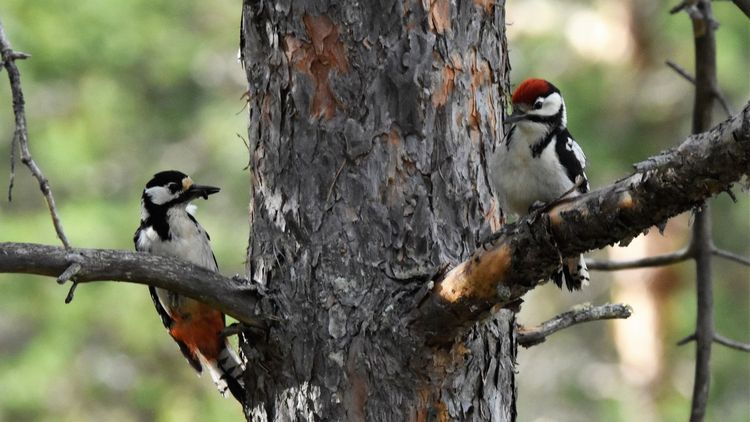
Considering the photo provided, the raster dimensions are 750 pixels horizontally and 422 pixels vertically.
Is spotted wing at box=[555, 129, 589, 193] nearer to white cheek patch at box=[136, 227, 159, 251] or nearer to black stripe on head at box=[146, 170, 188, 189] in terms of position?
black stripe on head at box=[146, 170, 188, 189]

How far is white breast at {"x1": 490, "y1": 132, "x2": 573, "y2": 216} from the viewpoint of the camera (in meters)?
3.35

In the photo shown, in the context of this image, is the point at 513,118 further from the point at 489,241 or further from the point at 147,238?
the point at 147,238

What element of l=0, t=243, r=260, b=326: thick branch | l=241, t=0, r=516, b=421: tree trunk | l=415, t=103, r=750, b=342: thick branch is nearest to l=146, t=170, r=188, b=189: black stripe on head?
l=241, t=0, r=516, b=421: tree trunk

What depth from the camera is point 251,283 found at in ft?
10.5

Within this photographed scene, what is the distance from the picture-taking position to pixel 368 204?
321cm

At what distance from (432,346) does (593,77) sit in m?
7.55

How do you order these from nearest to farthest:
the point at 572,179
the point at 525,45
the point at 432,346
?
the point at 432,346
the point at 572,179
the point at 525,45

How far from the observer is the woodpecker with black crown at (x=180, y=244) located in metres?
4.57

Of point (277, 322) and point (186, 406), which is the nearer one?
point (277, 322)

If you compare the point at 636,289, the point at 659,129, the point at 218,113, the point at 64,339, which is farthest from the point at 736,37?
the point at 64,339

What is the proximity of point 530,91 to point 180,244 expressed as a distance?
180 centimetres

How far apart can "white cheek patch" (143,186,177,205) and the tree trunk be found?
1430 millimetres

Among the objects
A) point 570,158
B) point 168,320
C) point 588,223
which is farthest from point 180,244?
point 588,223

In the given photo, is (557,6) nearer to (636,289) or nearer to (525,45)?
(525,45)
